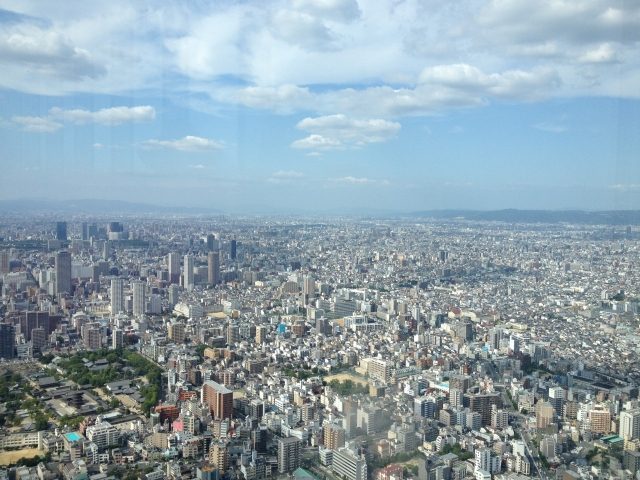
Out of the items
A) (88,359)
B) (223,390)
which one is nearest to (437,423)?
(223,390)

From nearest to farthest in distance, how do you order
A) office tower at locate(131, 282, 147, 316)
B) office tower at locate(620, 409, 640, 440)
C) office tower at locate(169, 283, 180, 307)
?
office tower at locate(620, 409, 640, 440) < office tower at locate(131, 282, 147, 316) < office tower at locate(169, 283, 180, 307)

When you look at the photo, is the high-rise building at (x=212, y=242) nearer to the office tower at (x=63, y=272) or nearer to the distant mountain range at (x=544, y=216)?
the office tower at (x=63, y=272)

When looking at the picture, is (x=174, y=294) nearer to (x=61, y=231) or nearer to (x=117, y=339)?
(x=61, y=231)

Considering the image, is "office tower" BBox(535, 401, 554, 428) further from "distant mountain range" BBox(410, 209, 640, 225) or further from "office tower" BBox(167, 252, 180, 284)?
"office tower" BBox(167, 252, 180, 284)

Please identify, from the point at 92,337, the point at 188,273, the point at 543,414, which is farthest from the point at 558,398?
the point at 188,273

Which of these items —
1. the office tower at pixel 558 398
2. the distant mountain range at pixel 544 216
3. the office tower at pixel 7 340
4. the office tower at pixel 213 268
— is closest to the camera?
→ the office tower at pixel 558 398

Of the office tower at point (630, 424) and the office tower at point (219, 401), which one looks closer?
the office tower at point (630, 424)

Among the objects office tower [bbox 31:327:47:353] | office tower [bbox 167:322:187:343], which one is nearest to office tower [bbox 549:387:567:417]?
office tower [bbox 167:322:187:343]

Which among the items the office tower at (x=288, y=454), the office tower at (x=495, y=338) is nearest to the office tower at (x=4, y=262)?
the office tower at (x=288, y=454)
